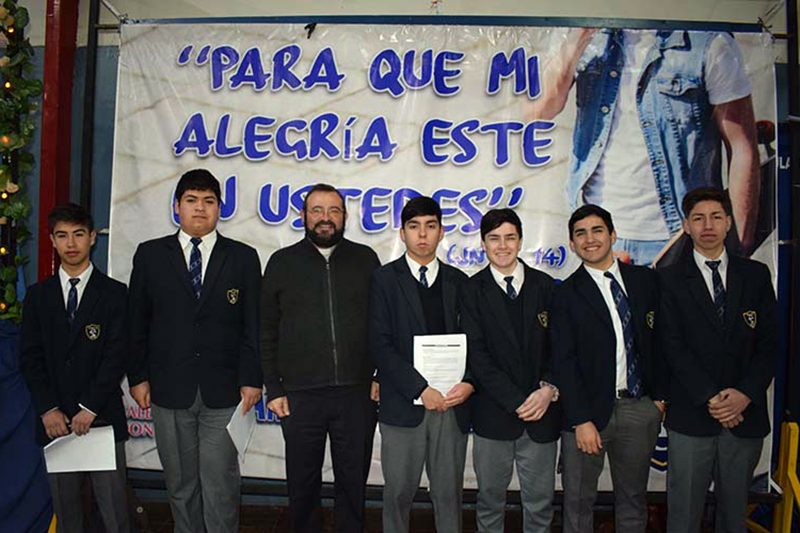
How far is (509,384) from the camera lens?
2430mm

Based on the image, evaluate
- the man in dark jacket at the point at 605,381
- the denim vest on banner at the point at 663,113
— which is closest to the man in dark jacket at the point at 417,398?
the man in dark jacket at the point at 605,381

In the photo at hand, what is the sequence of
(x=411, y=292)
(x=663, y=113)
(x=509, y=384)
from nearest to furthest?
(x=509, y=384)
(x=411, y=292)
(x=663, y=113)

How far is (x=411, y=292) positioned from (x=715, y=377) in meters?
1.41

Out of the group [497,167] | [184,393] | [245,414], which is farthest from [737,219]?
[184,393]

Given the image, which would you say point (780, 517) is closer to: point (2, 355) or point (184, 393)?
point (184, 393)

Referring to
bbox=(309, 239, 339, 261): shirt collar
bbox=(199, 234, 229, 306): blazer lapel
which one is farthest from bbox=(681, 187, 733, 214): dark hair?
bbox=(199, 234, 229, 306): blazer lapel

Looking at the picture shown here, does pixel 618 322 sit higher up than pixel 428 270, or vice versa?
pixel 428 270

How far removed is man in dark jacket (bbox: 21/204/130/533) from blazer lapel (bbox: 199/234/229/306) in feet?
1.38

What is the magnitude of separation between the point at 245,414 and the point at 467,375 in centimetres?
108

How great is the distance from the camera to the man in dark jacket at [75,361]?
259 centimetres

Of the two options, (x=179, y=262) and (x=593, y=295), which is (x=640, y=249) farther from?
(x=179, y=262)

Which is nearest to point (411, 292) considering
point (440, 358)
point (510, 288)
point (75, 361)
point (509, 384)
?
point (440, 358)

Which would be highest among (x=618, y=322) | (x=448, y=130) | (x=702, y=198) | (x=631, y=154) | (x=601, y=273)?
Answer: (x=448, y=130)

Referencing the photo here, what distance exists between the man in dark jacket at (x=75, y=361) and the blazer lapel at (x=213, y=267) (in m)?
0.42
